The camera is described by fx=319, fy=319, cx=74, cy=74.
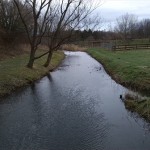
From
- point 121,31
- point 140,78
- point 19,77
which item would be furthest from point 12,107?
point 121,31

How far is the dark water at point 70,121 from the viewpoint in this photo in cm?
1222

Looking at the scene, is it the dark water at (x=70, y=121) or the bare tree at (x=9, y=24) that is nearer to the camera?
the dark water at (x=70, y=121)

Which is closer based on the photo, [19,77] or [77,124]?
[77,124]

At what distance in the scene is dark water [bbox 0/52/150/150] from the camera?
1222 centimetres

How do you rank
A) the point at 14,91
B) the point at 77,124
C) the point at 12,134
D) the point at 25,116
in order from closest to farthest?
the point at 12,134 → the point at 77,124 → the point at 25,116 → the point at 14,91

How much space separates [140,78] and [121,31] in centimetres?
11672

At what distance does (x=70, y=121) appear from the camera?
49.2 feet

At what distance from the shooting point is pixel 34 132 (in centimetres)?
1352

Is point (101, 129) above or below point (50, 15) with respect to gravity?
below

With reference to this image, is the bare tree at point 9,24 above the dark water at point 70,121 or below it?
above

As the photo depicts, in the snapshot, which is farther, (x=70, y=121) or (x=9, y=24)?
(x=9, y=24)

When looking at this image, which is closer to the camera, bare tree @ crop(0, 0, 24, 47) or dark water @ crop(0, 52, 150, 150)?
dark water @ crop(0, 52, 150, 150)

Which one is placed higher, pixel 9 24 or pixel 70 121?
pixel 9 24

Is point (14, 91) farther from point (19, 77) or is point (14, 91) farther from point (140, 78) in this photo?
point (140, 78)
